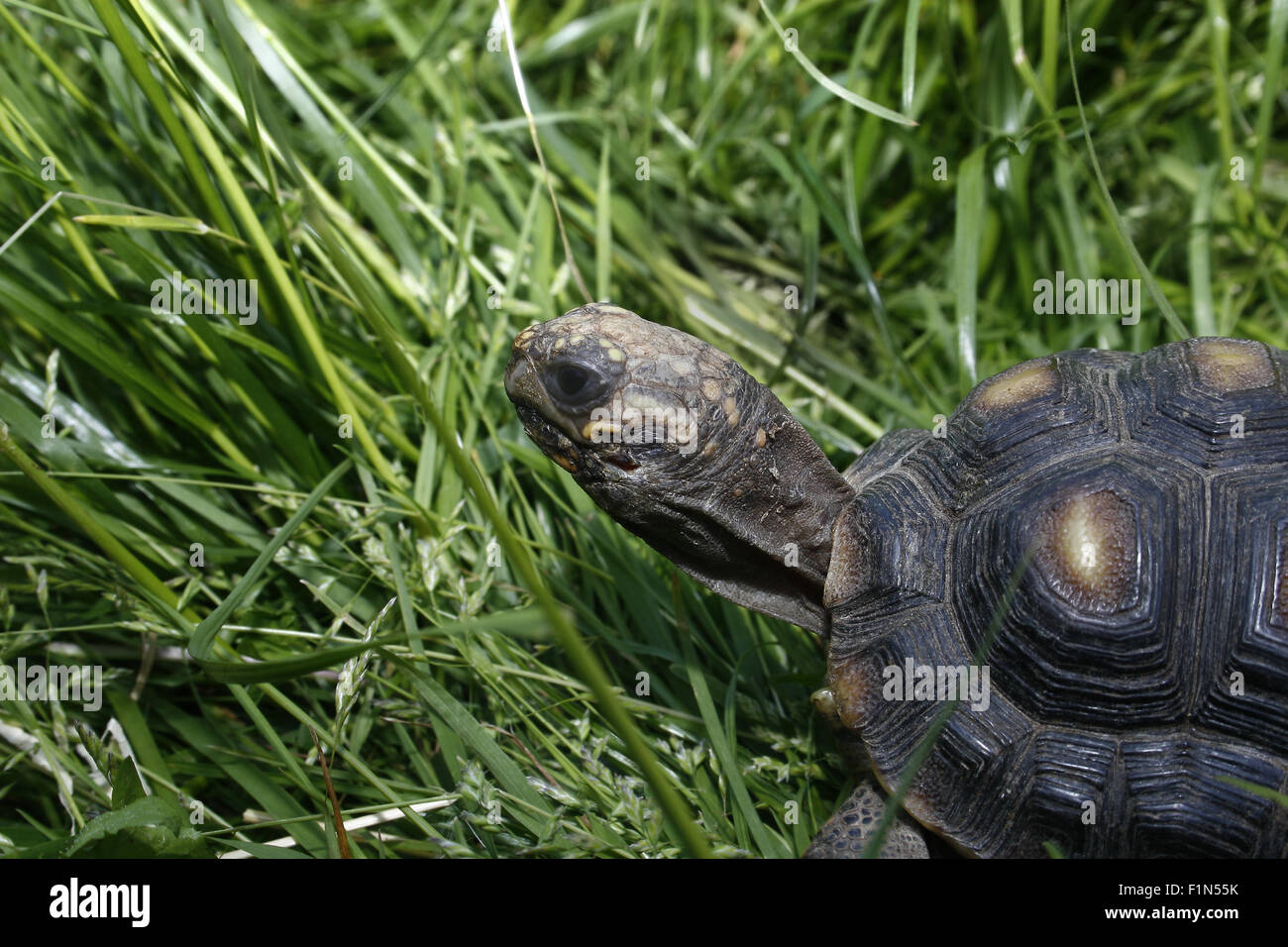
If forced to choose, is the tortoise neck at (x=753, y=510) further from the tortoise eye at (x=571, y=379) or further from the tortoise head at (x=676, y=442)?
the tortoise eye at (x=571, y=379)

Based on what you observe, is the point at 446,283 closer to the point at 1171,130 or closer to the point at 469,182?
the point at 469,182

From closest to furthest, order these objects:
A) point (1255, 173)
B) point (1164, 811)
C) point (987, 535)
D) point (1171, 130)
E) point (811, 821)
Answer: point (1164, 811), point (987, 535), point (811, 821), point (1255, 173), point (1171, 130)

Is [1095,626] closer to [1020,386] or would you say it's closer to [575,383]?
[1020,386]

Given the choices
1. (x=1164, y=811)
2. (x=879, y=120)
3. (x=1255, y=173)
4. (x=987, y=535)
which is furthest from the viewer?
(x=879, y=120)

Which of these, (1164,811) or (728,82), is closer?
(1164,811)

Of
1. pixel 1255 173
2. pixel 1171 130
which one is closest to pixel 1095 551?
pixel 1255 173

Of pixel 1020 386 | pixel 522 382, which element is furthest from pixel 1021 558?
pixel 522 382
